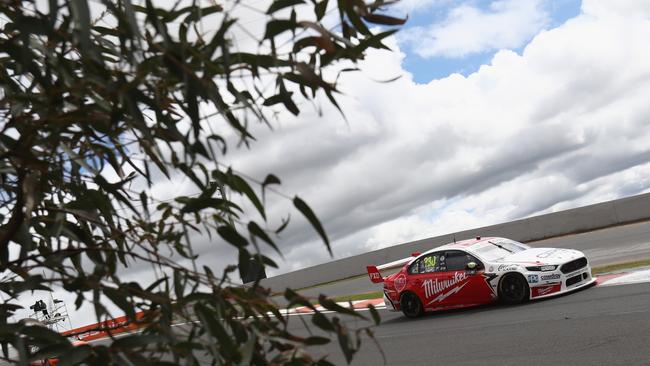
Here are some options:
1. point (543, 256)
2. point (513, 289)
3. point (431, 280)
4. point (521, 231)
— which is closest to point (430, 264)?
point (431, 280)

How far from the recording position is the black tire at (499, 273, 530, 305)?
15.0 meters

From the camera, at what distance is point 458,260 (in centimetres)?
1573

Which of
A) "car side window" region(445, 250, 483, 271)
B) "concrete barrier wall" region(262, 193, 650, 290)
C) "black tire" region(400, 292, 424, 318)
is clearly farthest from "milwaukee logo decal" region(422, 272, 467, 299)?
"concrete barrier wall" region(262, 193, 650, 290)

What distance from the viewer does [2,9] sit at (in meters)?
3.34

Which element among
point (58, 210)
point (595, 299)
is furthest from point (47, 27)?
point (595, 299)

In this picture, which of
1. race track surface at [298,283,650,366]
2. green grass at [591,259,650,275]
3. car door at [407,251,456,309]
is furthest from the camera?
green grass at [591,259,650,275]

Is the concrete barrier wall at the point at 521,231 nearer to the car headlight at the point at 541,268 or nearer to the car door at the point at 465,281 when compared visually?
the car door at the point at 465,281

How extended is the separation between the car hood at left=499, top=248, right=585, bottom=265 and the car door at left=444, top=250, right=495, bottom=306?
50 cm

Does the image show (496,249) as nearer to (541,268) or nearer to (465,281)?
(465,281)

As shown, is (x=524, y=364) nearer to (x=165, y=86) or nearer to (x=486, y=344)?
(x=486, y=344)

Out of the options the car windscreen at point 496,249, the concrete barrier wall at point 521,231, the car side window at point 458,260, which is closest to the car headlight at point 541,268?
the car windscreen at point 496,249

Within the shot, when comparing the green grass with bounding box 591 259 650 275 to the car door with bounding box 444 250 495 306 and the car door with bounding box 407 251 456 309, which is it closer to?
the car door with bounding box 444 250 495 306

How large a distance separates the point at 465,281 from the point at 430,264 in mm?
767

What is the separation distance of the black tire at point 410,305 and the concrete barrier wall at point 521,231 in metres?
15.3
